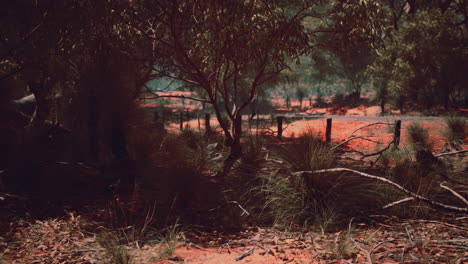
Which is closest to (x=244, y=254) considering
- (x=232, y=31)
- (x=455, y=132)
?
(x=232, y=31)

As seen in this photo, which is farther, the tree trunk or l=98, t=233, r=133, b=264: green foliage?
the tree trunk

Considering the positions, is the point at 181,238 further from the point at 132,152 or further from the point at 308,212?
the point at 132,152

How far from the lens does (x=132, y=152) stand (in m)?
7.09

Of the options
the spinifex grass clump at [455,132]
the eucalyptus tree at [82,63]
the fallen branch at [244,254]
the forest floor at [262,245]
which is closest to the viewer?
the forest floor at [262,245]

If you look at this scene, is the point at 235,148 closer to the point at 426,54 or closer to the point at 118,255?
A: the point at 118,255

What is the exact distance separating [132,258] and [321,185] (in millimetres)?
2606

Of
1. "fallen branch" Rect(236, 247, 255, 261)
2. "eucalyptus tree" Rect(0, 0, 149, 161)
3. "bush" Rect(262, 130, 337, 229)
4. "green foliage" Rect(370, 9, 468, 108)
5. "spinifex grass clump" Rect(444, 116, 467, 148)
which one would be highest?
"green foliage" Rect(370, 9, 468, 108)

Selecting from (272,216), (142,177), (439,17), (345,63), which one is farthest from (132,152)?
(345,63)

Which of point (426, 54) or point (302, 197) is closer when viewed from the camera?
point (302, 197)

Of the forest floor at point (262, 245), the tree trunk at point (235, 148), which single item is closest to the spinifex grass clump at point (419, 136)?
the tree trunk at point (235, 148)

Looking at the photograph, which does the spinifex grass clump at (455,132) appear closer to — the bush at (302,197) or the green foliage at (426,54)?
the bush at (302,197)

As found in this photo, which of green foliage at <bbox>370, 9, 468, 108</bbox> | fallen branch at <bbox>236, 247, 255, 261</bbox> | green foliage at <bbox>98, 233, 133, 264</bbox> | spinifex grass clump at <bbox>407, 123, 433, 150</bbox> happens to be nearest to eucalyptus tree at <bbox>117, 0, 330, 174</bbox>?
fallen branch at <bbox>236, 247, 255, 261</bbox>

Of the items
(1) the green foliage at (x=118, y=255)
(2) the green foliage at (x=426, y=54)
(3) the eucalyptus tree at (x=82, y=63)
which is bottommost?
(1) the green foliage at (x=118, y=255)

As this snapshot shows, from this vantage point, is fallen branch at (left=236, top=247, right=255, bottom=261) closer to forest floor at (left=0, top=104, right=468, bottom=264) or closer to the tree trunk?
forest floor at (left=0, top=104, right=468, bottom=264)
